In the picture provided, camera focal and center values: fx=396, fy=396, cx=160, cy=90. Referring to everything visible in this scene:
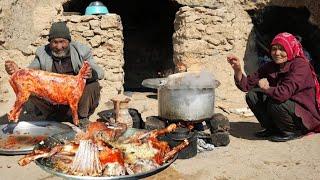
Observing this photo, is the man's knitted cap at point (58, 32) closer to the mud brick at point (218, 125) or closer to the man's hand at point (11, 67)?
the man's hand at point (11, 67)

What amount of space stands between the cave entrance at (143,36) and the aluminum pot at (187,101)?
5.00 meters

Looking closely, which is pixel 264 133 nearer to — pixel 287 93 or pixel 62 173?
pixel 287 93

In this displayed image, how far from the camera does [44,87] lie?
13.9 ft

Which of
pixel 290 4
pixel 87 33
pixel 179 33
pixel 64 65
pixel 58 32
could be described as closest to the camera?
pixel 58 32

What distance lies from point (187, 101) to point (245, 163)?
33.5 inches

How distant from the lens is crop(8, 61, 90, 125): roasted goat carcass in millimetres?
4195

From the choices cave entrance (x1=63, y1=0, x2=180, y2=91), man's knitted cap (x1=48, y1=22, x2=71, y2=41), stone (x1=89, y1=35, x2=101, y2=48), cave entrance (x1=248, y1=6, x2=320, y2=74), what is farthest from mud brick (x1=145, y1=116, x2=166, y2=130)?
cave entrance (x1=63, y1=0, x2=180, y2=91)

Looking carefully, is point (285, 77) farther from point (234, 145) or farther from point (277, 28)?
point (277, 28)

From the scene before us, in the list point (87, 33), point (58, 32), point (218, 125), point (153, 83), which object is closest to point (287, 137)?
point (218, 125)

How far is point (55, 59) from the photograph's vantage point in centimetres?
486

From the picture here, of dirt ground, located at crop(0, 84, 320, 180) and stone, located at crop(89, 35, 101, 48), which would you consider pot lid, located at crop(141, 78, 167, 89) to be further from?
stone, located at crop(89, 35, 101, 48)

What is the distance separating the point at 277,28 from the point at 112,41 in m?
3.31

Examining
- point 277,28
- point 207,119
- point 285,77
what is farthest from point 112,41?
point 277,28

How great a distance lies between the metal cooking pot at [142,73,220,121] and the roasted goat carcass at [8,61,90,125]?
0.79 metres
